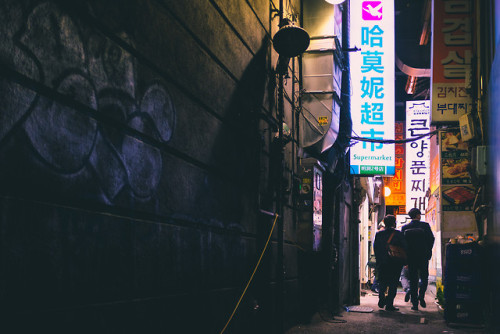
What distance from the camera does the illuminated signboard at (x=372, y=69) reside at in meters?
12.7

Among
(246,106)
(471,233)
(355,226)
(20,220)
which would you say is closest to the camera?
(20,220)

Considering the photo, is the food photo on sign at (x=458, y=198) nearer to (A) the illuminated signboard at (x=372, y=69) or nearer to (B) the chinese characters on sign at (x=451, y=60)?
(A) the illuminated signboard at (x=372, y=69)

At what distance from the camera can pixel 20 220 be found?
2.67 metres

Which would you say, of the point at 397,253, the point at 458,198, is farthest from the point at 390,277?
the point at 458,198

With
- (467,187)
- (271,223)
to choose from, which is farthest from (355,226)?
(271,223)

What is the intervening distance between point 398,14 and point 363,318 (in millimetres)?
19617

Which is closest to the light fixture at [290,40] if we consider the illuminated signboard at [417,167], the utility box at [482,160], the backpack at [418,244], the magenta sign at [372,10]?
the utility box at [482,160]

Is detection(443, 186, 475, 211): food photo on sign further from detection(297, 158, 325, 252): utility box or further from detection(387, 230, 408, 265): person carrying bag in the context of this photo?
detection(297, 158, 325, 252): utility box

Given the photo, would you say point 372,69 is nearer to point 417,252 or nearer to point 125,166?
point 417,252

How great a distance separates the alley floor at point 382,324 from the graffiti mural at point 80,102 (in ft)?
18.3

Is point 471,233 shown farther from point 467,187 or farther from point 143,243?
point 143,243

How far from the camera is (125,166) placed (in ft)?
12.4

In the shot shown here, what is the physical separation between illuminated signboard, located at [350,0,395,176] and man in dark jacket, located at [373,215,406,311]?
1.67m

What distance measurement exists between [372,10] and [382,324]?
305 inches
